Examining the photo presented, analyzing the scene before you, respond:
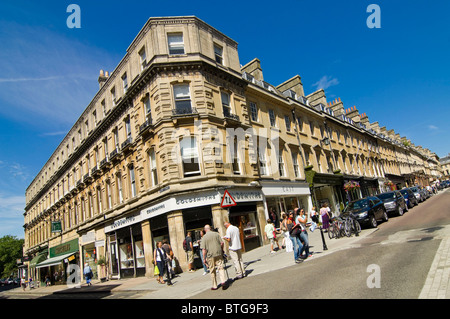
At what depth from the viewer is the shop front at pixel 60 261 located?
28.4 m

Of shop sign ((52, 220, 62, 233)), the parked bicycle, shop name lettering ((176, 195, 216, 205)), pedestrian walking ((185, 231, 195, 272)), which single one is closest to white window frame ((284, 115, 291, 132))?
the parked bicycle

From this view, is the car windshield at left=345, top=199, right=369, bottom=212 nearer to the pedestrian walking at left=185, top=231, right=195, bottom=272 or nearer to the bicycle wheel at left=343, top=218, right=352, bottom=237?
the bicycle wheel at left=343, top=218, right=352, bottom=237

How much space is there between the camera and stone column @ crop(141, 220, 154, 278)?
1670 centimetres

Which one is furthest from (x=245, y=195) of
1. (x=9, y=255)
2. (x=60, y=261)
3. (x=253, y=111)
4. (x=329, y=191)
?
(x=9, y=255)

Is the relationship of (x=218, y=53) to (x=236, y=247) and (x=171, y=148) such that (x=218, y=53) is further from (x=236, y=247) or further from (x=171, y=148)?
(x=236, y=247)

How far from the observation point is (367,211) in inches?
588

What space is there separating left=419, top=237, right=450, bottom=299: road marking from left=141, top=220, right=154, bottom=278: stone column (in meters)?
14.5

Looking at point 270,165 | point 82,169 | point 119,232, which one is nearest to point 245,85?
point 270,165

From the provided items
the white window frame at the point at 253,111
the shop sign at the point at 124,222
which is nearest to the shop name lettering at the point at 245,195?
the white window frame at the point at 253,111
